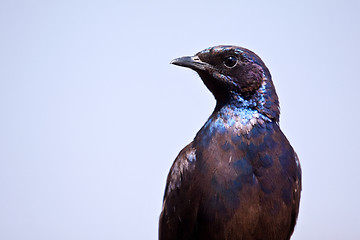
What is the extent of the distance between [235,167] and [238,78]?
807 millimetres

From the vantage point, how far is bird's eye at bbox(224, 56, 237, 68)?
4.04 meters

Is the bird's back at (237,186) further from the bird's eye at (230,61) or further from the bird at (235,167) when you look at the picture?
the bird's eye at (230,61)

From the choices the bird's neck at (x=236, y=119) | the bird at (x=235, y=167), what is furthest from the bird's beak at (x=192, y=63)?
the bird's neck at (x=236, y=119)

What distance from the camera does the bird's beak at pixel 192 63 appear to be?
411 centimetres

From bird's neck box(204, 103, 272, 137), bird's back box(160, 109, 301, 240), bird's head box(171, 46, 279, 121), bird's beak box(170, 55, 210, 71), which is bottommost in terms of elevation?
bird's back box(160, 109, 301, 240)

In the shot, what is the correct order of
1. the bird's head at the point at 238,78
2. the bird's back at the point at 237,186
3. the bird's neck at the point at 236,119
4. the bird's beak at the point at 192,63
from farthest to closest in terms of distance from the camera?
the bird's beak at the point at 192,63 < the bird's head at the point at 238,78 < the bird's neck at the point at 236,119 < the bird's back at the point at 237,186

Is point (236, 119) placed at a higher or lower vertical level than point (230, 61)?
lower

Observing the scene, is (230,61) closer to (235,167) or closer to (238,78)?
(238,78)

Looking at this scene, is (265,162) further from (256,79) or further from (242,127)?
(256,79)

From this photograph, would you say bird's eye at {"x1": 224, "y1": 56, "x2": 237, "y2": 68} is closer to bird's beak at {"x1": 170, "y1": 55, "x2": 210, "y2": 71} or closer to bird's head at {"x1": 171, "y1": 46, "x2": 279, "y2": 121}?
bird's head at {"x1": 171, "y1": 46, "x2": 279, "y2": 121}

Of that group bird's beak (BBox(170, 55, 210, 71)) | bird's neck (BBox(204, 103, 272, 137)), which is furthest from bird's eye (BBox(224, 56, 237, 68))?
bird's neck (BBox(204, 103, 272, 137))

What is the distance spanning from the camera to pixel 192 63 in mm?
4133

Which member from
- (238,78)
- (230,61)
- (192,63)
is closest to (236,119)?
(238,78)

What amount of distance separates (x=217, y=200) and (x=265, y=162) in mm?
487
